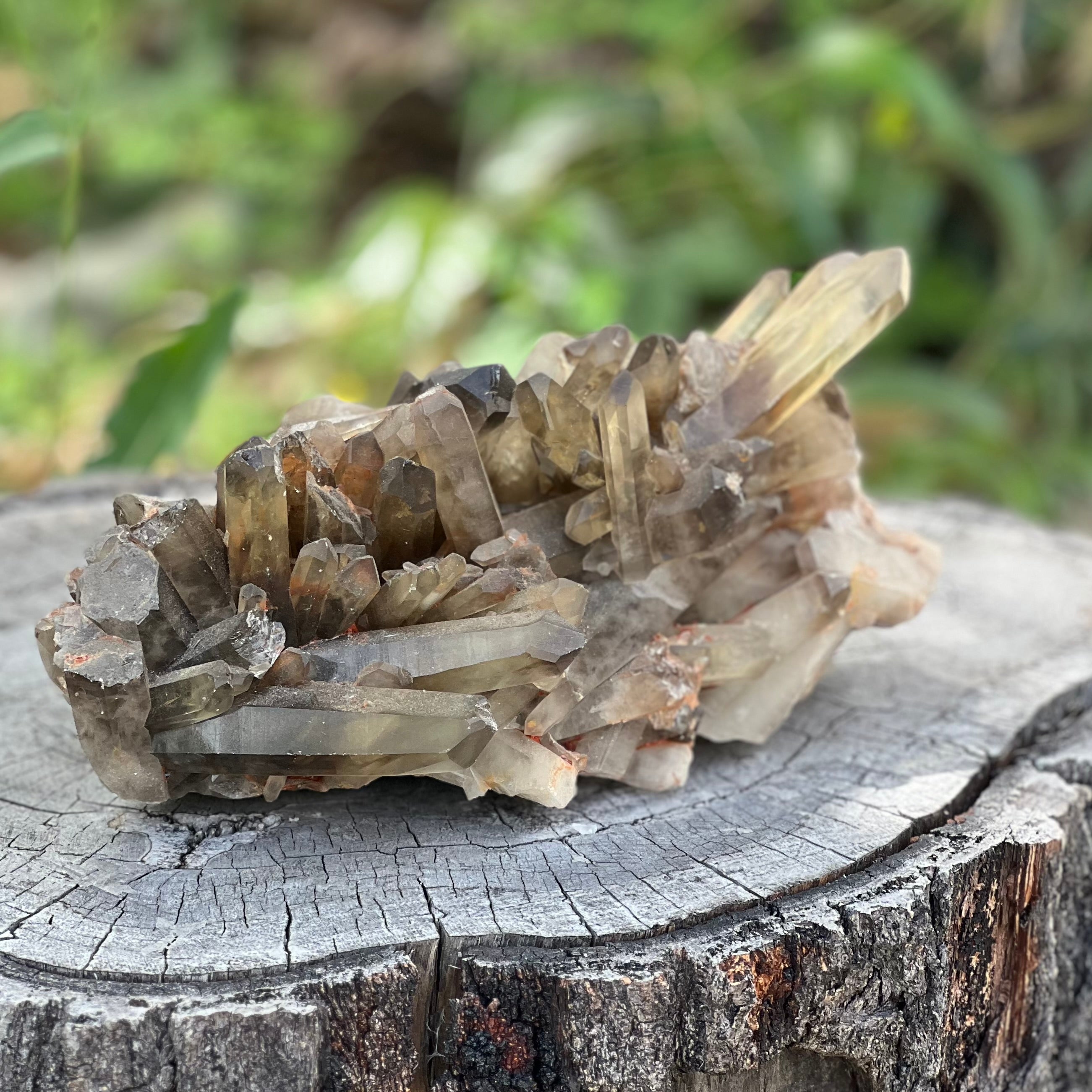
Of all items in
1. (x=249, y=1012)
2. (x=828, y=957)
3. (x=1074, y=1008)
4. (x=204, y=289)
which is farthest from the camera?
(x=204, y=289)

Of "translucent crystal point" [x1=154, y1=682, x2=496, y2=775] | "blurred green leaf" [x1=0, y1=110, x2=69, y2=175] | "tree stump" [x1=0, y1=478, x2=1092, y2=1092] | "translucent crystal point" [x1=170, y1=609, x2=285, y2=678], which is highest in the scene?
"blurred green leaf" [x1=0, y1=110, x2=69, y2=175]

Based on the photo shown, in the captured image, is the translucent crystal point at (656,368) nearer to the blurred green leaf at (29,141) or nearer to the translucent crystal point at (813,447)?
the translucent crystal point at (813,447)

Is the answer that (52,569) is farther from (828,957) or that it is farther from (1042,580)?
(1042,580)

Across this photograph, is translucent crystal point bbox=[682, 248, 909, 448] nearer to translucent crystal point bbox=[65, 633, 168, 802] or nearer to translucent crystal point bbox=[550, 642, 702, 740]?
translucent crystal point bbox=[550, 642, 702, 740]

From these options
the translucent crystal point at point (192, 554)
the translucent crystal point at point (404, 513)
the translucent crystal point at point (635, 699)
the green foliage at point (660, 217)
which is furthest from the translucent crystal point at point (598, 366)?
the green foliage at point (660, 217)

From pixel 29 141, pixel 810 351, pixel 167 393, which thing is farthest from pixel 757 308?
pixel 167 393

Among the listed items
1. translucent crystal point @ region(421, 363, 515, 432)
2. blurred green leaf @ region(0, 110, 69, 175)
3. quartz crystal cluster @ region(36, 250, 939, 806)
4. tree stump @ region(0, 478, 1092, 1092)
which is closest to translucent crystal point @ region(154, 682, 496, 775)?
quartz crystal cluster @ region(36, 250, 939, 806)

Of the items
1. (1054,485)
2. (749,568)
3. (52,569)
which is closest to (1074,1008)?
(749,568)
